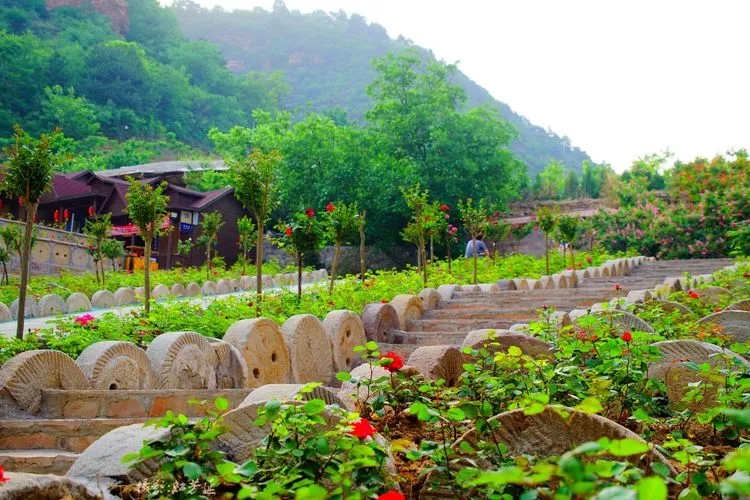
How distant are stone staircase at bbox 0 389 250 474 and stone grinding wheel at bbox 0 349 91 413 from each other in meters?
0.08

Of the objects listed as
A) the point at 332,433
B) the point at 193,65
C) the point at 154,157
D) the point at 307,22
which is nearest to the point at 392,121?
the point at 154,157

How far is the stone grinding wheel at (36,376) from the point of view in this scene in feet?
14.9

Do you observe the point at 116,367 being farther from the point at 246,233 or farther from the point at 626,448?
the point at 246,233

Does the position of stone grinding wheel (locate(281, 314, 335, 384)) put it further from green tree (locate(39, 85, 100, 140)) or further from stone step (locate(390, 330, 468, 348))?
green tree (locate(39, 85, 100, 140))

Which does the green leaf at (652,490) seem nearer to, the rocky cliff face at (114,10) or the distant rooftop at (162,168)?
the distant rooftop at (162,168)

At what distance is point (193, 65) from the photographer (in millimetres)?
69688

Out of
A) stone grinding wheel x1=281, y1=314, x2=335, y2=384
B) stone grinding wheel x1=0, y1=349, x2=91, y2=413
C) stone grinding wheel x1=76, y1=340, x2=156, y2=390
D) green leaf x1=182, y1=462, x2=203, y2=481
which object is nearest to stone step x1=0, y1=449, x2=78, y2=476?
stone grinding wheel x1=0, y1=349, x2=91, y2=413

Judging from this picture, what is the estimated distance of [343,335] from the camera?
709cm

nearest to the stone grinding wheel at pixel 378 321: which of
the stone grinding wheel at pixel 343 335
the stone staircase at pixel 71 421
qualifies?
the stone grinding wheel at pixel 343 335

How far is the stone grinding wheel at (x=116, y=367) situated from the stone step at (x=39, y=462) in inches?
46.1

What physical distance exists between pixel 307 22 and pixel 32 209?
12142cm

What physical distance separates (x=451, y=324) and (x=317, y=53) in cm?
10783

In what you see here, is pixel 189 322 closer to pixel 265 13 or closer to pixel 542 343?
pixel 542 343

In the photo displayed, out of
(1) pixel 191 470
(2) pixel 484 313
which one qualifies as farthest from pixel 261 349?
(2) pixel 484 313
